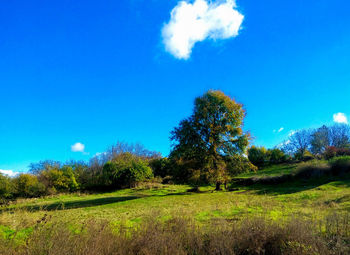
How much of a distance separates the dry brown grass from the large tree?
1786cm

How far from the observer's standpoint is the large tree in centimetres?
2288

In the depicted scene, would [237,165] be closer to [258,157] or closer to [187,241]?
[187,241]

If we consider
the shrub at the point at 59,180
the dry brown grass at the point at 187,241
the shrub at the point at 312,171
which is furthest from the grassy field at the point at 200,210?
the shrub at the point at 59,180

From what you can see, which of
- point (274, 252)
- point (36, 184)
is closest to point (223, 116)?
point (274, 252)

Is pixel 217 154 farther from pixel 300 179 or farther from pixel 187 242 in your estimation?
pixel 187 242

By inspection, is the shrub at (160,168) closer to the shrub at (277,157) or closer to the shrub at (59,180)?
the shrub at (59,180)

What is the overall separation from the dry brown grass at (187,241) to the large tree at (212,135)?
1786 centimetres

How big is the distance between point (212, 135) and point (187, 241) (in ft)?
62.8

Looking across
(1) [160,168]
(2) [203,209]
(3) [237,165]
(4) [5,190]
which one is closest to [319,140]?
(1) [160,168]

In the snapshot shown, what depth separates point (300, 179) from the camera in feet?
89.6

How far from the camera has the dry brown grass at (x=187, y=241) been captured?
398 cm

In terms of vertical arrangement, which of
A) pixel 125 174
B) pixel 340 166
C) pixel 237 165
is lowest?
pixel 340 166

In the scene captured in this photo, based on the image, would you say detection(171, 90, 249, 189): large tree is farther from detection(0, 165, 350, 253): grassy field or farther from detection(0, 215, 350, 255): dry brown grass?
detection(0, 215, 350, 255): dry brown grass

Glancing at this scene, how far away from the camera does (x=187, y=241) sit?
4.61m
